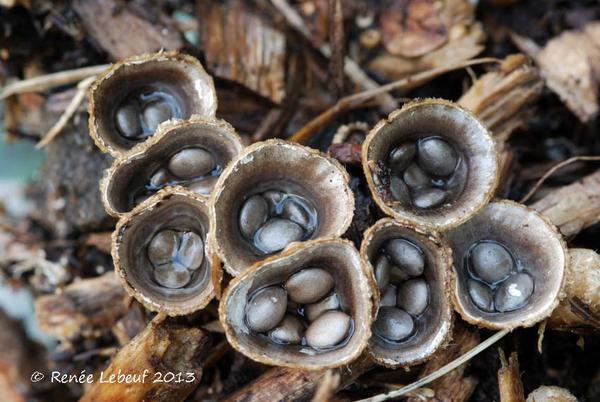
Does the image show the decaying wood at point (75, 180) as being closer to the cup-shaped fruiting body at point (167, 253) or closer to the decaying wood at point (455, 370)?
the cup-shaped fruiting body at point (167, 253)

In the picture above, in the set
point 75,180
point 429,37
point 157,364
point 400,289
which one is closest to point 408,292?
point 400,289

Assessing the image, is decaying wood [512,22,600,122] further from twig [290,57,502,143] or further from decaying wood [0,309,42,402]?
decaying wood [0,309,42,402]

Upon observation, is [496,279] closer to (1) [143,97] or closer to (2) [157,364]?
(2) [157,364]

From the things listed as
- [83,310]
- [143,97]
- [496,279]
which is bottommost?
[83,310]

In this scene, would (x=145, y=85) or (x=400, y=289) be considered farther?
(x=145, y=85)

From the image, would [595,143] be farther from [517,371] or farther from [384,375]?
[384,375]
